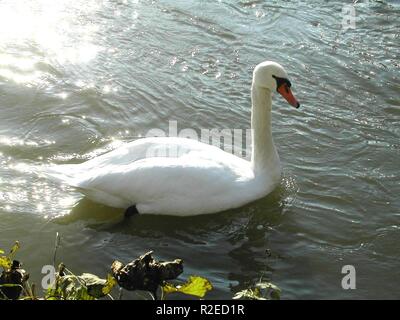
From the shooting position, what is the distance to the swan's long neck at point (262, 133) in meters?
7.24

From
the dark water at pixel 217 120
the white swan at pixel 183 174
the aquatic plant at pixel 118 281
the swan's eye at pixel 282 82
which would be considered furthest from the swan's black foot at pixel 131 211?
the aquatic plant at pixel 118 281

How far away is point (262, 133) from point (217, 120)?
6.02ft

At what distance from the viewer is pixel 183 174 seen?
6.62 meters

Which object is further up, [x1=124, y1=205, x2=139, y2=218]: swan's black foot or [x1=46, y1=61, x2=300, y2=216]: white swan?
[x1=46, y1=61, x2=300, y2=216]: white swan

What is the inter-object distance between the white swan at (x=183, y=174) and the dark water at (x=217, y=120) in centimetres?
23

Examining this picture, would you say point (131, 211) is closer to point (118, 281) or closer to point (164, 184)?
→ point (164, 184)

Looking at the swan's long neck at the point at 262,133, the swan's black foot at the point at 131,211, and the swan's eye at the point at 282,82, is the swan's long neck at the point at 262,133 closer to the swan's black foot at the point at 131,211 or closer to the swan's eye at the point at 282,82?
the swan's eye at the point at 282,82

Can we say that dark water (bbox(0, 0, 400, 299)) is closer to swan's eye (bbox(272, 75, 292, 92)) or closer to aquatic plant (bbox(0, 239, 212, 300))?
swan's eye (bbox(272, 75, 292, 92))

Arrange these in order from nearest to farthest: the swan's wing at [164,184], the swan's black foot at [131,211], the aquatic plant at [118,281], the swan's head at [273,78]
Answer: the aquatic plant at [118,281]
the swan's wing at [164,184]
the swan's black foot at [131,211]
the swan's head at [273,78]

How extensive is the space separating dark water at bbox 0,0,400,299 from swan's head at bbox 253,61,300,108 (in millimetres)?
1173

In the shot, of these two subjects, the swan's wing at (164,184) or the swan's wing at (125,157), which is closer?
the swan's wing at (164,184)

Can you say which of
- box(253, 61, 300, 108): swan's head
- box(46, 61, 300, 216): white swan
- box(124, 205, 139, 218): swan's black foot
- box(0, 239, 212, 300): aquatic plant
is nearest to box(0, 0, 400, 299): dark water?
box(124, 205, 139, 218): swan's black foot

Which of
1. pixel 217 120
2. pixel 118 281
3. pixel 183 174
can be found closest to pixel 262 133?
pixel 183 174

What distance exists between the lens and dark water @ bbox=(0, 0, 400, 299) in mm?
6398
